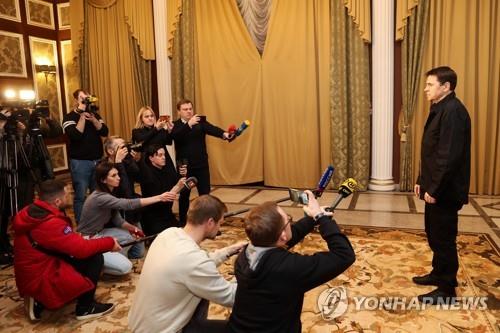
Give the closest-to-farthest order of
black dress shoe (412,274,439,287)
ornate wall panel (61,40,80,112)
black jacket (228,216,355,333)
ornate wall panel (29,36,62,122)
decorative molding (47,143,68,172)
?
black jacket (228,216,355,333), black dress shoe (412,274,439,287), ornate wall panel (29,36,62,122), decorative molding (47,143,68,172), ornate wall panel (61,40,80,112)

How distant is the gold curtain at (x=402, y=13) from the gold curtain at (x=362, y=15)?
1.04ft

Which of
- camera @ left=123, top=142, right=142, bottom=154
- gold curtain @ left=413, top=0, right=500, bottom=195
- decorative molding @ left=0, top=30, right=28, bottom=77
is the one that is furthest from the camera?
decorative molding @ left=0, top=30, right=28, bottom=77

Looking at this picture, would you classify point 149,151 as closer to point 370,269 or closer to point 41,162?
point 41,162

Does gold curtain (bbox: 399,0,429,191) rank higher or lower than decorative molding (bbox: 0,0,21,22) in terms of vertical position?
lower

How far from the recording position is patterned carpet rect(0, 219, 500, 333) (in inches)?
88.0

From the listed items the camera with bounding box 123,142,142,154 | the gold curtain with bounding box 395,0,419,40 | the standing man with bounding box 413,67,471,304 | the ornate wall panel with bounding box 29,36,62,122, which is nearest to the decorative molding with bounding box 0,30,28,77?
the ornate wall panel with bounding box 29,36,62,122

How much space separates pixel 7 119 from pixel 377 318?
2856 millimetres

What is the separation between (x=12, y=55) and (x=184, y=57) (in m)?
2.40

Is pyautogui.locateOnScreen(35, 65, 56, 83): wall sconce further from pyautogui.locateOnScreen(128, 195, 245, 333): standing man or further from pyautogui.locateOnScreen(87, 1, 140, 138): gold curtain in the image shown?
pyautogui.locateOnScreen(128, 195, 245, 333): standing man

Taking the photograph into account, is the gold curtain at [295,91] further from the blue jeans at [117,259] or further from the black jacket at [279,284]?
the black jacket at [279,284]

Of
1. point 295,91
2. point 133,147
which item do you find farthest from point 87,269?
point 295,91

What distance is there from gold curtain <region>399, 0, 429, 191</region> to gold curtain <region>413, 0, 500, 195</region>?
77 mm

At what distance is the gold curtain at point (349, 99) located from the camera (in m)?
5.15

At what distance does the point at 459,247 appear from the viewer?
10.8ft
